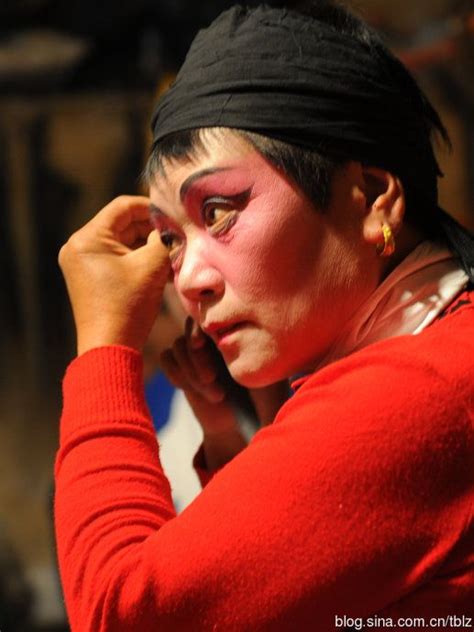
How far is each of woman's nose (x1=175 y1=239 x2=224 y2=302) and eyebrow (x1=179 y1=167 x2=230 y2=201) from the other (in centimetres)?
4

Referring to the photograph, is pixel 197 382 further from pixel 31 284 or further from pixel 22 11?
pixel 22 11

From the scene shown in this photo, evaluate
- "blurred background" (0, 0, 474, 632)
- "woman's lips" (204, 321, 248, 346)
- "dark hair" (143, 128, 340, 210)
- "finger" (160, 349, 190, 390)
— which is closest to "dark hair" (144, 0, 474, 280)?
"dark hair" (143, 128, 340, 210)

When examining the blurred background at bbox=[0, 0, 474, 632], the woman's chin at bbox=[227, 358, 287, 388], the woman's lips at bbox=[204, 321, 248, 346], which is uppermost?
the woman's lips at bbox=[204, 321, 248, 346]

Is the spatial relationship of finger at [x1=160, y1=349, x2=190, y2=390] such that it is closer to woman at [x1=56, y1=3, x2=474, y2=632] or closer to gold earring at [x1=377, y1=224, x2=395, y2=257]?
woman at [x1=56, y1=3, x2=474, y2=632]

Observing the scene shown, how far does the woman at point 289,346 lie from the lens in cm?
67

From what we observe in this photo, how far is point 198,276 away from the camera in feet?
2.69

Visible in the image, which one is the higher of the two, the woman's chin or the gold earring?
the gold earring

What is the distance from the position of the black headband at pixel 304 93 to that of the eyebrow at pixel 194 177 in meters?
0.04

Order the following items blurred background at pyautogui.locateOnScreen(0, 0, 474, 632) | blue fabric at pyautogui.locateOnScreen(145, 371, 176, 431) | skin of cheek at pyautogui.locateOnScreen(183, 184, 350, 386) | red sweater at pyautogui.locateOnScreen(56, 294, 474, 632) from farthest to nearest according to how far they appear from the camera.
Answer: blurred background at pyautogui.locateOnScreen(0, 0, 474, 632) < blue fabric at pyautogui.locateOnScreen(145, 371, 176, 431) < skin of cheek at pyautogui.locateOnScreen(183, 184, 350, 386) < red sweater at pyautogui.locateOnScreen(56, 294, 474, 632)

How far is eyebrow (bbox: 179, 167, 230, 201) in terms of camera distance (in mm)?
805

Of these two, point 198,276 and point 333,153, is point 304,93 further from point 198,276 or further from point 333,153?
point 198,276

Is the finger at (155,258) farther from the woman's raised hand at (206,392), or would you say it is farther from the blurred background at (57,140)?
the blurred background at (57,140)

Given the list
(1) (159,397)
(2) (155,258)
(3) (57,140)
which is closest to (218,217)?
(2) (155,258)

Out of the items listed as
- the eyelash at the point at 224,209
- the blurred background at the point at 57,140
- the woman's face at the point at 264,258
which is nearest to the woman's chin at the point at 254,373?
the woman's face at the point at 264,258
